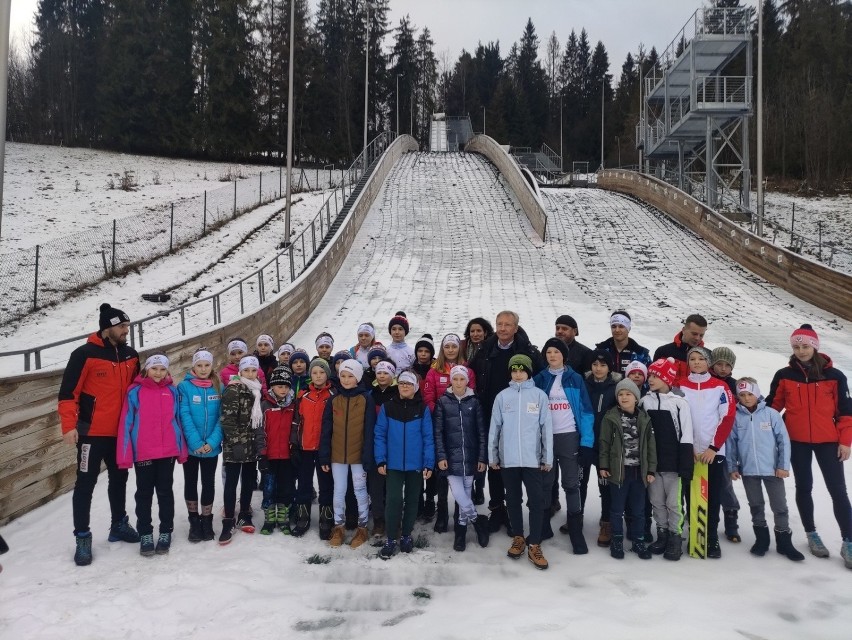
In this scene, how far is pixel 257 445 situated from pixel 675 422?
11.1 feet

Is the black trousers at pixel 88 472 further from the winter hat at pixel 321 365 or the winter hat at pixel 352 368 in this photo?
the winter hat at pixel 352 368

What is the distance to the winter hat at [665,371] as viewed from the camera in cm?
500

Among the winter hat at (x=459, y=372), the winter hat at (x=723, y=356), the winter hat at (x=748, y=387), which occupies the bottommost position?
the winter hat at (x=748, y=387)

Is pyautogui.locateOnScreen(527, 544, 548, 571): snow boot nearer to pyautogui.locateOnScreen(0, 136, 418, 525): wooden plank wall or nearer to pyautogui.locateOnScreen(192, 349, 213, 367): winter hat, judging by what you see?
pyautogui.locateOnScreen(192, 349, 213, 367): winter hat

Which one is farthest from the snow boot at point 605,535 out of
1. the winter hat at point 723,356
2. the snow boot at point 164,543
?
the snow boot at point 164,543

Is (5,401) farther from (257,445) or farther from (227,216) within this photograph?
(227,216)

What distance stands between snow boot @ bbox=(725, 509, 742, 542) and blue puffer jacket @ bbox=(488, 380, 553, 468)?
168 centimetres

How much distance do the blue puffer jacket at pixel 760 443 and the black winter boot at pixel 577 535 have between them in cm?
133

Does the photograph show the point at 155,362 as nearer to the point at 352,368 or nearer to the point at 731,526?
the point at 352,368

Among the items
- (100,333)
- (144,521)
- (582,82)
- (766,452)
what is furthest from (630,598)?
(582,82)

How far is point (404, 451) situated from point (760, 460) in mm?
2832

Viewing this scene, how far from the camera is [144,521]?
486cm

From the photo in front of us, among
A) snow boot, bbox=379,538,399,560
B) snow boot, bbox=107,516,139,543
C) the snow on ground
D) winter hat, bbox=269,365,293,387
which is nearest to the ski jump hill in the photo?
snow boot, bbox=107,516,139,543

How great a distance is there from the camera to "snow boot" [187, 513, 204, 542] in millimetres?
5137
